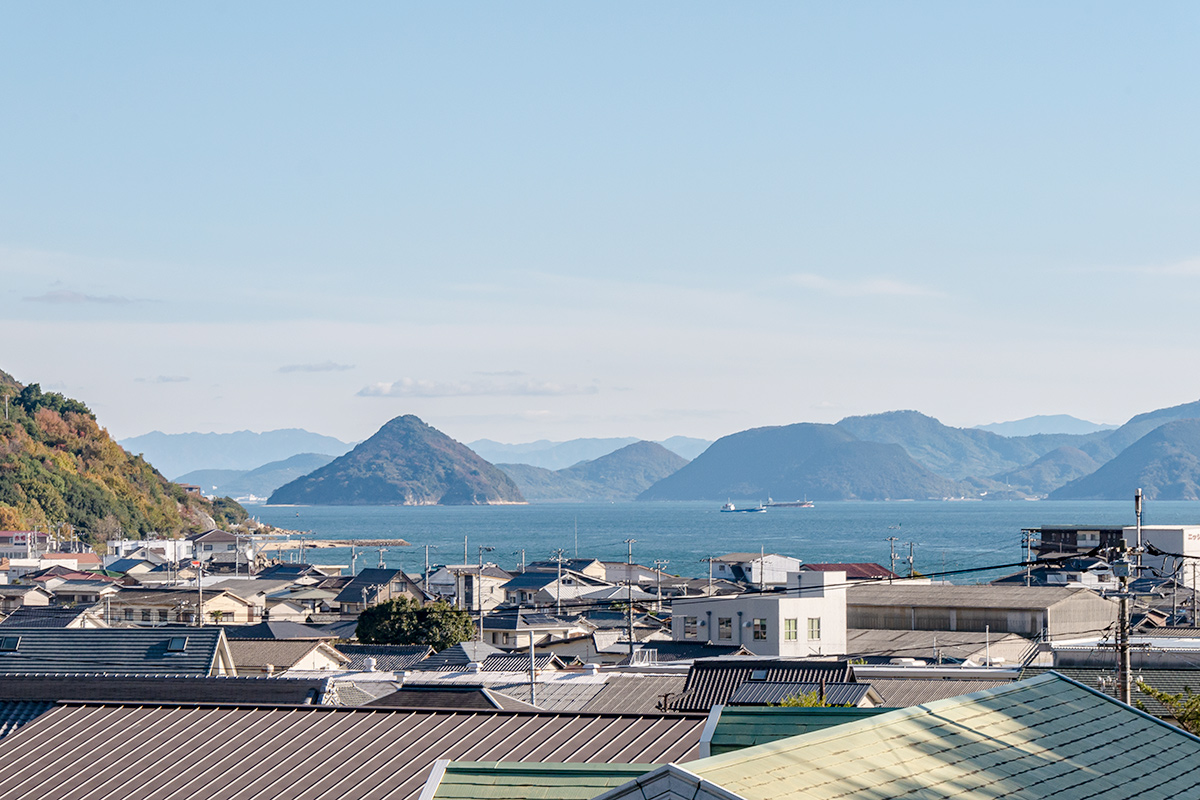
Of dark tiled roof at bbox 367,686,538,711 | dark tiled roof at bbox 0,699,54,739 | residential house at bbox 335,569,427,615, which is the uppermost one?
dark tiled roof at bbox 0,699,54,739

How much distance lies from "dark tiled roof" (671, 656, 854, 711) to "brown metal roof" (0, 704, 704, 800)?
8582 millimetres

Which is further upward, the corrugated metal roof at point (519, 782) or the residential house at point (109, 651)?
the corrugated metal roof at point (519, 782)

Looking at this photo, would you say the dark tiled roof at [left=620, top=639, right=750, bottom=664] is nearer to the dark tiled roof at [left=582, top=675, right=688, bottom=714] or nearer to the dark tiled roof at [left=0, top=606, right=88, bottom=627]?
the dark tiled roof at [left=582, top=675, right=688, bottom=714]

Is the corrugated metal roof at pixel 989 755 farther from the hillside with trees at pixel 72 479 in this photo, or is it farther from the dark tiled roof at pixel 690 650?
the hillside with trees at pixel 72 479

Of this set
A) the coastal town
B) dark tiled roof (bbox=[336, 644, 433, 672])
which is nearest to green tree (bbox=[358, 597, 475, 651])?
the coastal town

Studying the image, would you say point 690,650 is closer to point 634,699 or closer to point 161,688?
point 634,699

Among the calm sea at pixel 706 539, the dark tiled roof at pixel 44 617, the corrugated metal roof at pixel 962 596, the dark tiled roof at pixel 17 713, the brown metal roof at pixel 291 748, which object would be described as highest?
the brown metal roof at pixel 291 748

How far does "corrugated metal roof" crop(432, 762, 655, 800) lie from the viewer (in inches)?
210

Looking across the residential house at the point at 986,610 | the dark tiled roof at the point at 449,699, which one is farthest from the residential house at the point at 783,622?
the dark tiled roof at the point at 449,699

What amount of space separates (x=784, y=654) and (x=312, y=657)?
39.2ft

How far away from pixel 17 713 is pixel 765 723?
32.4ft

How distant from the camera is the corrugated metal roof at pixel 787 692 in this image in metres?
15.9

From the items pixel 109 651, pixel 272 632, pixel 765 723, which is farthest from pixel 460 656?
pixel 765 723

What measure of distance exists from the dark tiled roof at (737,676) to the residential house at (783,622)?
1264cm
